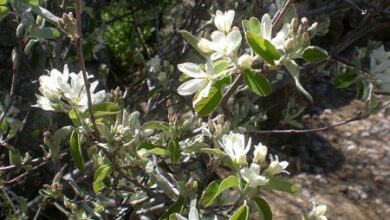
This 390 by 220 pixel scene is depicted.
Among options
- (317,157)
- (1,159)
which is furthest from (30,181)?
(317,157)

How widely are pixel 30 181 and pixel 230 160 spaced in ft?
4.88

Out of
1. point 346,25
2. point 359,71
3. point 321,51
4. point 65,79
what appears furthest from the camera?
point 346,25

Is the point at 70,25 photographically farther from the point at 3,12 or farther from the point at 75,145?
the point at 3,12

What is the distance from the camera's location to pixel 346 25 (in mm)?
5301

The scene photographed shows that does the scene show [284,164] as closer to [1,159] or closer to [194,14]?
[194,14]

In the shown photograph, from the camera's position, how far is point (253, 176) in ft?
4.23

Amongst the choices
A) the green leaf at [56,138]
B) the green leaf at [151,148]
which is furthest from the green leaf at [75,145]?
the green leaf at [151,148]

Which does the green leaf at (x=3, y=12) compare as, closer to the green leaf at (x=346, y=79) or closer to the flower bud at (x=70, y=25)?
the flower bud at (x=70, y=25)

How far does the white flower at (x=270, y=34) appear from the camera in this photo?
129cm

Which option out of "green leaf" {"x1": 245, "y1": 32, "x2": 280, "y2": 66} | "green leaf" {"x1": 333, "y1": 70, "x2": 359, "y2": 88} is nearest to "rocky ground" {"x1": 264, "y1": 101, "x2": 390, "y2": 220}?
"green leaf" {"x1": 333, "y1": 70, "x2": 359, "y2": 88}

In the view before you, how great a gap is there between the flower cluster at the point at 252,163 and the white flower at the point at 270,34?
20 centimetres

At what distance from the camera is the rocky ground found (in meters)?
3.62

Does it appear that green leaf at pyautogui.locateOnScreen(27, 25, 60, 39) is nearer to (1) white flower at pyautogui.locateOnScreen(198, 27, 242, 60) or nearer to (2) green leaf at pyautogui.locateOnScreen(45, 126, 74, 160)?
(2) green leaf at pyautogui.locateOnScreen(45, 126, 74, 160)

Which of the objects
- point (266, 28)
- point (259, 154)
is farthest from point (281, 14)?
point (259, 154)
